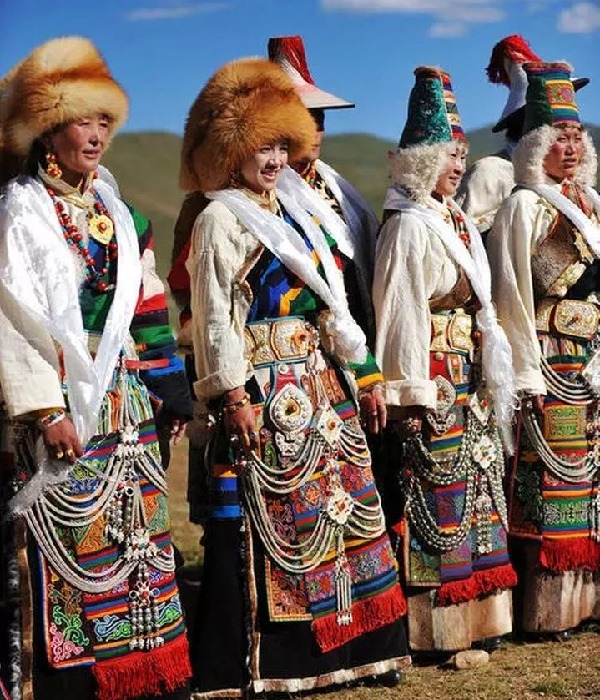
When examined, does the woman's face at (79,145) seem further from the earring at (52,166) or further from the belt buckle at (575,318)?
the belt buckle at (575,318)

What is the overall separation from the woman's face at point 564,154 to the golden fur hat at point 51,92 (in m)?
2.42

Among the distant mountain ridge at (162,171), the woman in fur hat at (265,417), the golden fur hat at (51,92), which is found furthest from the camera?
the distant mountain ridge at (162,171)

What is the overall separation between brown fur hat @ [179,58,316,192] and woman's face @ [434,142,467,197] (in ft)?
2.62

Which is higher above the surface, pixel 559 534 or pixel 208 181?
pixel 208 181

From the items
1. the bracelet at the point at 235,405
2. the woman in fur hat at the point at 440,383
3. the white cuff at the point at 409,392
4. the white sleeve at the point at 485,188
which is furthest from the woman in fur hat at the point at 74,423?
the white sleeve at the point at 485,188

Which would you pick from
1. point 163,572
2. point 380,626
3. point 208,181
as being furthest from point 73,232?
point 380,626

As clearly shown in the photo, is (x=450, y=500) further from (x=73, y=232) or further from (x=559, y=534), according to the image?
(x=73, y=232)

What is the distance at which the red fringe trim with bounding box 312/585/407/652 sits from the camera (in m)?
5.66

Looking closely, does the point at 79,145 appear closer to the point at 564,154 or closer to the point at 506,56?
the point at 564,154

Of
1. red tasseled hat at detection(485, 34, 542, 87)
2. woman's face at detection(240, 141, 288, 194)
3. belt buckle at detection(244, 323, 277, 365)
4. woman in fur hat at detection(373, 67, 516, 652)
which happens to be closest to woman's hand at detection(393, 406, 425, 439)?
woman in fur hat at detection(373, 67, 516, 652)

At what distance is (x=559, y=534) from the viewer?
6750 mm

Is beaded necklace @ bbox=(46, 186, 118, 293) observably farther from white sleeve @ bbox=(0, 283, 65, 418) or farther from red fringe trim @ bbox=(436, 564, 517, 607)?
red fringe trim @ bbox=(436, 564, 517, 607)

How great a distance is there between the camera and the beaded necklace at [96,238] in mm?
5062

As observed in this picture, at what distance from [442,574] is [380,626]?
544mm
